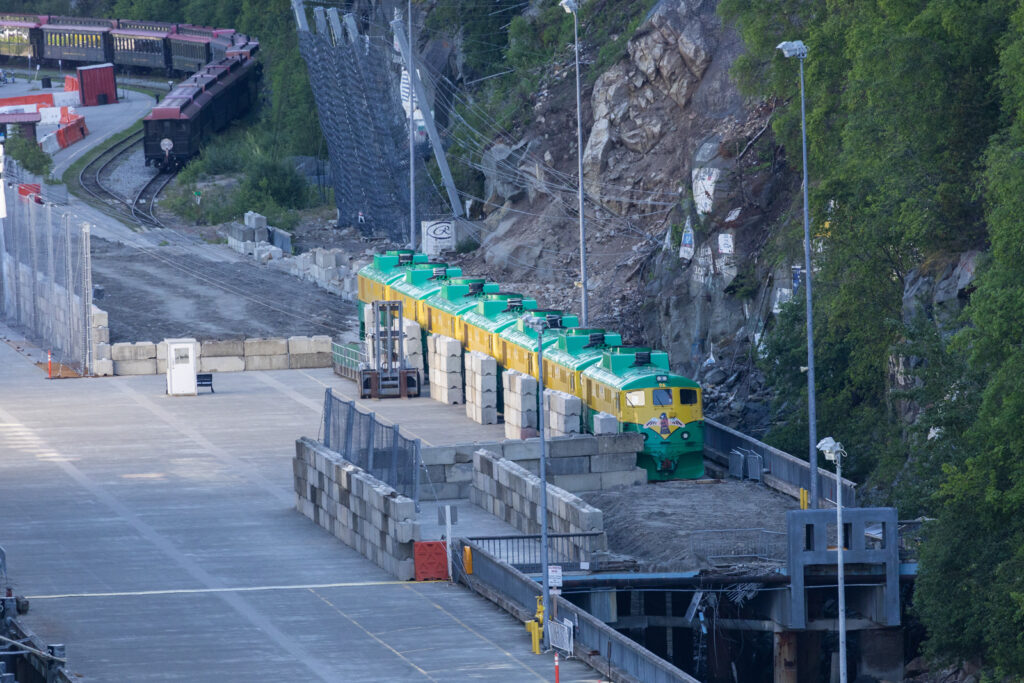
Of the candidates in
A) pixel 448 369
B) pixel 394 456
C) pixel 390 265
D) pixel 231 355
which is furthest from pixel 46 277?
pixel 394 456

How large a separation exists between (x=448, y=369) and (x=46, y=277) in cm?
2062

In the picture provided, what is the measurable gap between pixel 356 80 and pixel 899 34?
50.5 m

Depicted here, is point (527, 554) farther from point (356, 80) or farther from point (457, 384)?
point (356, 80)

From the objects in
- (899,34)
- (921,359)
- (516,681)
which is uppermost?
(899,34)

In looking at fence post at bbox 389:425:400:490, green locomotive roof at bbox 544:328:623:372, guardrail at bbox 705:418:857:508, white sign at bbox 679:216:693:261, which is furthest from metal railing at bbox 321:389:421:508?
white sign at bbox 679:216:693:261

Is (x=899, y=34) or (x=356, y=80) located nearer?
(x=899, y=34)

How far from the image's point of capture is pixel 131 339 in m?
76.9

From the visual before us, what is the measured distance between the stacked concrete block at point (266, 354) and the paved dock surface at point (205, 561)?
436cm

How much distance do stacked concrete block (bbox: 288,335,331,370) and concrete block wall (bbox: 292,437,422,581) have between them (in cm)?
2104

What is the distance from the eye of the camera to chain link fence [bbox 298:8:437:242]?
3898 inches

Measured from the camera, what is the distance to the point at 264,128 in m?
130

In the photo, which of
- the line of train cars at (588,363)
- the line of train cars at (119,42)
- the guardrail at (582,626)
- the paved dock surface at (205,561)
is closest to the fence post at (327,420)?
the paved dock surface at (205,561)

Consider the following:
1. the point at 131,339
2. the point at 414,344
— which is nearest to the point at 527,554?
the point at 414,344

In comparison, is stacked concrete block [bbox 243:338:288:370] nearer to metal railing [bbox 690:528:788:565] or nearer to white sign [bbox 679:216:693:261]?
white sign [bbox 679:216:693:261]
